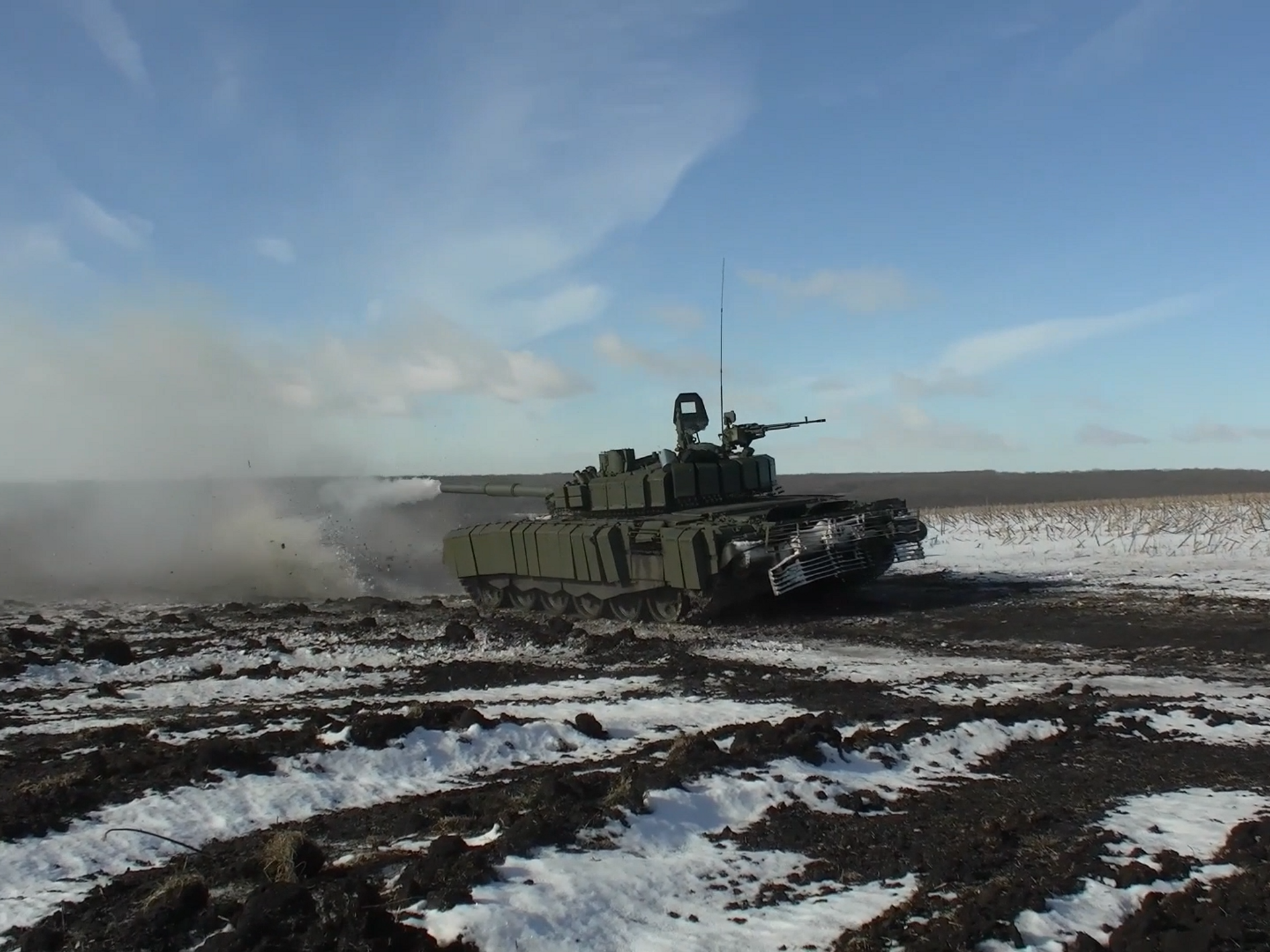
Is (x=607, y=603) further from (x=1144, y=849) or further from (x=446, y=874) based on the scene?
(x=446, y=874)

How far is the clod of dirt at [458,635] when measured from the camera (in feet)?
53.4

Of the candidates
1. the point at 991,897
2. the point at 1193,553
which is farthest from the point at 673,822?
the point at 1193,553

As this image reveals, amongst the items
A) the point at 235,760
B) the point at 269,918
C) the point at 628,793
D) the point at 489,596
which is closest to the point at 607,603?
the point at 489,596

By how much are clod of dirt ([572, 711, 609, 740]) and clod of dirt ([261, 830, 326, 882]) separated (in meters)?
3.54

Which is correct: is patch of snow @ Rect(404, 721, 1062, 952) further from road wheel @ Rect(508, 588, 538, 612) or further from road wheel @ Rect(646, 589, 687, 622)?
road wheel @ Rect(508, 588, 538, 612)

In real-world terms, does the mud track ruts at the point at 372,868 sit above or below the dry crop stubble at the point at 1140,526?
below

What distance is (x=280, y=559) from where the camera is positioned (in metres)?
31.2

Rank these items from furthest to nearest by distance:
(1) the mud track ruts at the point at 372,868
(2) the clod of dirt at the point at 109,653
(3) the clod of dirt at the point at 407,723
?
(2) the clod of dirt at the point at 109,653 < (3) the clod of dirt at the point at 407,723 < (1) the mud track ruts at the point at 372,868

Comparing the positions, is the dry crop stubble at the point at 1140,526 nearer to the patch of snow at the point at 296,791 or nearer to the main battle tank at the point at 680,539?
the main battle tank at the point at 680,539

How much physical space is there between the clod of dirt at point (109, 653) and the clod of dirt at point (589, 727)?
7.69m

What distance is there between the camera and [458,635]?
16562mm

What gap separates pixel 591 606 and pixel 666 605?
2.19 meters

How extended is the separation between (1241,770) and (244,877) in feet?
22.7

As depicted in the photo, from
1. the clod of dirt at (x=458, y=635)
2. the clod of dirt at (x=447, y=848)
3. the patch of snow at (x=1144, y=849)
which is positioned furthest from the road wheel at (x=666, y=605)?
the clod of dirt at (x=447, y=848)
